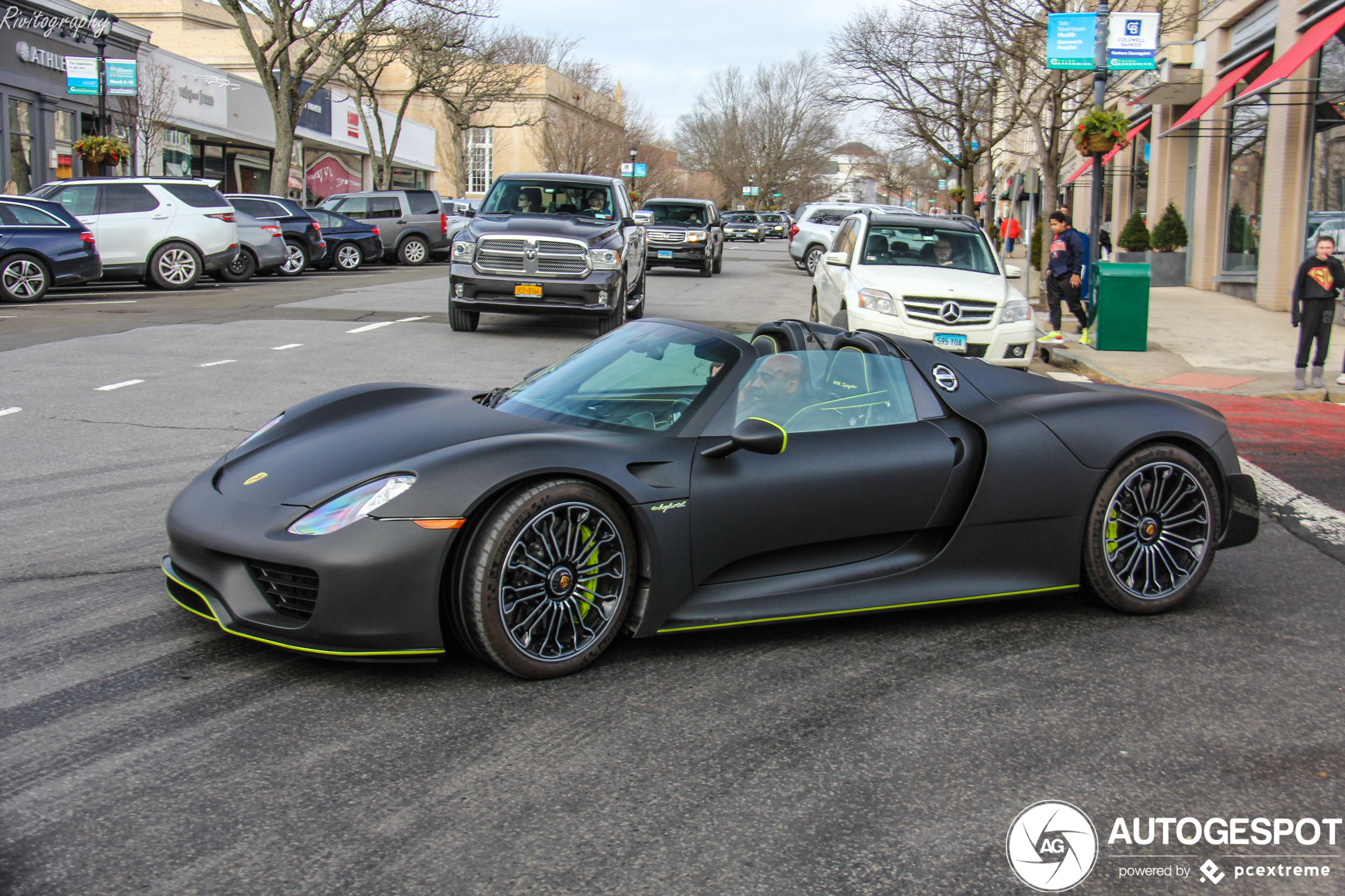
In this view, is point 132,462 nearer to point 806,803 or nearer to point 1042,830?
point 806,803

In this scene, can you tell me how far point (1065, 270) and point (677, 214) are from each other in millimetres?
13431

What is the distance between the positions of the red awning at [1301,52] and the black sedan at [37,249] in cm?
1804

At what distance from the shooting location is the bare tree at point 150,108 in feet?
106

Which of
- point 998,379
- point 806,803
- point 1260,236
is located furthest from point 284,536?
point 1260,236

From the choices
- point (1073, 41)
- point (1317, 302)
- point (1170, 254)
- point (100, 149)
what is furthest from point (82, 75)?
point (1317, 302)

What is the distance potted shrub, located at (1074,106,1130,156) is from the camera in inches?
707

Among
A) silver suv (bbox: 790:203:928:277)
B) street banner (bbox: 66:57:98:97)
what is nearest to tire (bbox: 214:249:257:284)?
street banner (bbox: 66:57:98:97)

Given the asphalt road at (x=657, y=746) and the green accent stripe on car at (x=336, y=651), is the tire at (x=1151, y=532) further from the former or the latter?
the green accent stripe on car at (x=336, y=651)

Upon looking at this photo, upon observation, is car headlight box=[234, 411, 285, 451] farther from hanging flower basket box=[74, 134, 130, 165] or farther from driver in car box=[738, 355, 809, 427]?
hanging flower basket box=[74, 134, 130, 165]

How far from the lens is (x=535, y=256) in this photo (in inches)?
551

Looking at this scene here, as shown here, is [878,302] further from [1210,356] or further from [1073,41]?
[1073,41]

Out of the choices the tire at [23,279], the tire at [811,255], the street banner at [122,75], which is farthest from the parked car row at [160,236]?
the tire at [811,255]

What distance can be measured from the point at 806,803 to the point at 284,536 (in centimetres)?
184

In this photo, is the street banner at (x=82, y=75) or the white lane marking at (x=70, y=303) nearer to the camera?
the white lane marking at (x=70, y=303)
